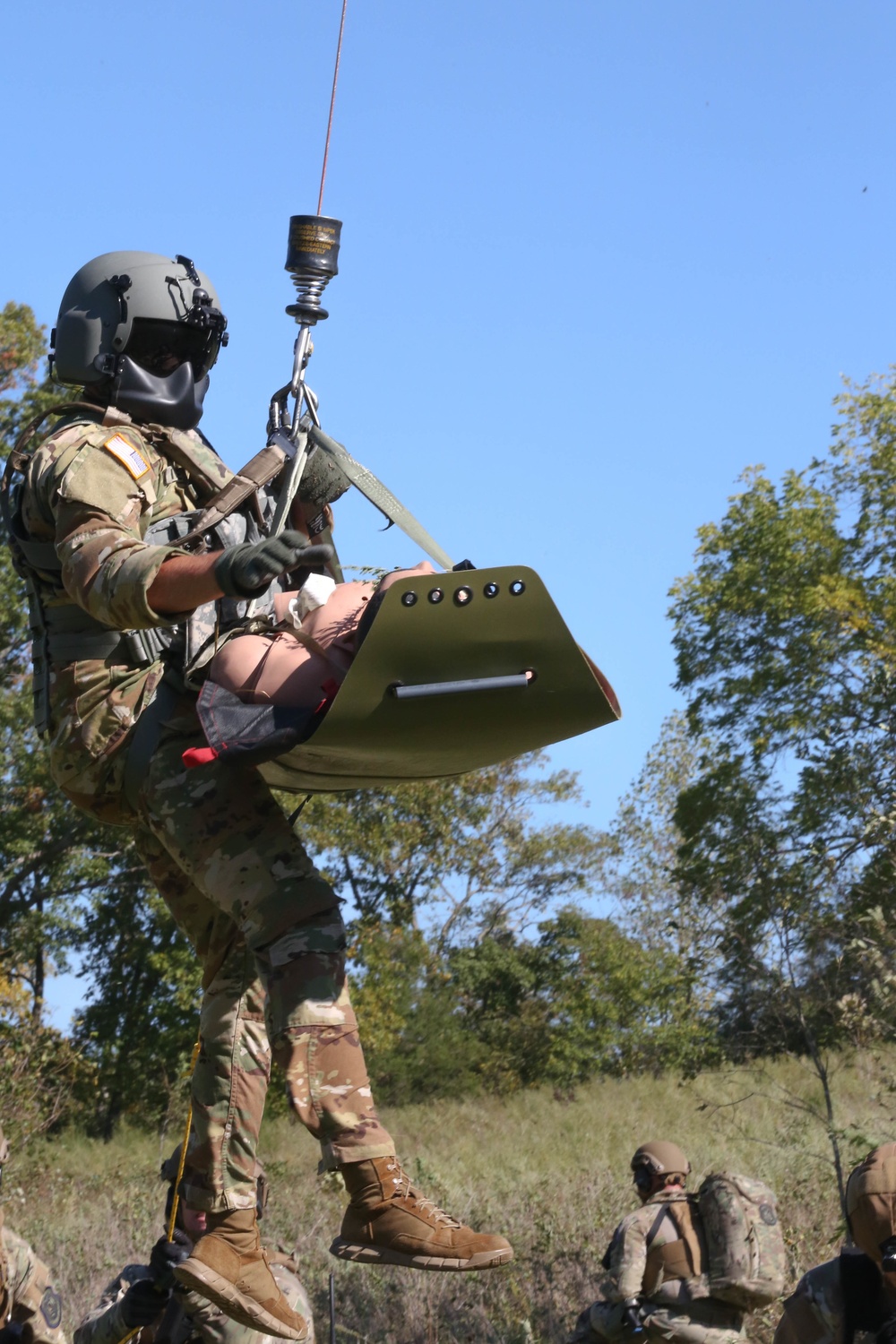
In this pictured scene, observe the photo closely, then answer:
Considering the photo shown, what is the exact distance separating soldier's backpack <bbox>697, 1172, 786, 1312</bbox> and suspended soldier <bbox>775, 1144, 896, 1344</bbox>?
2.98m

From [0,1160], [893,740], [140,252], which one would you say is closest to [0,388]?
[893,740]

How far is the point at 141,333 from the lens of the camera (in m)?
4.49

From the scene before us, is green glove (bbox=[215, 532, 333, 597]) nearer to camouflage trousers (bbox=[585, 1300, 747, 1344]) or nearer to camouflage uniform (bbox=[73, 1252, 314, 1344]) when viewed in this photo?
camouflage uniform (bbox=[73, 1252, 314, 1344])

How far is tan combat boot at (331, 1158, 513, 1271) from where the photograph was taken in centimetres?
389

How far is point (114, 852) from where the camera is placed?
2459 centimetres

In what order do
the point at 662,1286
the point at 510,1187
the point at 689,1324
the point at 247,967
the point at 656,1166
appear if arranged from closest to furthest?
the point at 247,967 < the point at 689,1324 < the point at 662,1286 < the point at 656,1166 < the point at 510,1187

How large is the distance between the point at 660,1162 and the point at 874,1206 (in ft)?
13.6

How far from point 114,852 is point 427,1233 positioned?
2133cm

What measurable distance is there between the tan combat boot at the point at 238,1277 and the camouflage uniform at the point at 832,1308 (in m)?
2.20

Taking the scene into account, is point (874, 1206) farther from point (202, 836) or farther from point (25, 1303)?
point (25, 1303)

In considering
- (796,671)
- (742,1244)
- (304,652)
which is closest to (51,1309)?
(742,1244)

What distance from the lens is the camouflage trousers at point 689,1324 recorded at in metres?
8.55

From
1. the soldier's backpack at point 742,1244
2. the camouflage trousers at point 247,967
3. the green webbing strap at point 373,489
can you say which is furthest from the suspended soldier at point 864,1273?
the soldier's backpack at point 742,1244

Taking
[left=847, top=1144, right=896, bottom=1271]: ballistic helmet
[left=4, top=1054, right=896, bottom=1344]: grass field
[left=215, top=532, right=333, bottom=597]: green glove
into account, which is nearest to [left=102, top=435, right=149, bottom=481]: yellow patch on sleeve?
[left=215, top=532, right=333, bottom=597]: green glove
